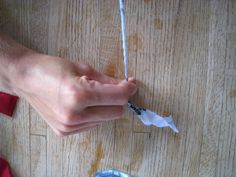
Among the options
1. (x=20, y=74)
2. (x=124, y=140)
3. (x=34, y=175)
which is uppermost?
(x=20, y=74)

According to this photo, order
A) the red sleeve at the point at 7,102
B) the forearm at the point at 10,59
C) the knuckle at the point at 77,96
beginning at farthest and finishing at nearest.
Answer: the red sleeve at the point at 7,102, the forearm at the point at 10,59, the knuckle at the point at 77,96

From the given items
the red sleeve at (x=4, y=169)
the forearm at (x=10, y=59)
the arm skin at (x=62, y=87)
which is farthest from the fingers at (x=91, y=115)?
the red sleeve at (x=4, y=169)

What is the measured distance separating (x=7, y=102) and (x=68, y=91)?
0.27 meters

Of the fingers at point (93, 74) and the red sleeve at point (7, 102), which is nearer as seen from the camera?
the fingers at point (93, 74)

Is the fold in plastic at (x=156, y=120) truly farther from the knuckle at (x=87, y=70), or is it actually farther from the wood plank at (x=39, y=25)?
the wood plank at (x=39, y=25)

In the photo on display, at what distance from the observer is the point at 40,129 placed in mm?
632

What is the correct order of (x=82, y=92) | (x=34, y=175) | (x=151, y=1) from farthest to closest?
(x=34, y=175), (x=151, y=1), (x=82, y=92)

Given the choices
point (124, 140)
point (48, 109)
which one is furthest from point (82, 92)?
point (124, 140)

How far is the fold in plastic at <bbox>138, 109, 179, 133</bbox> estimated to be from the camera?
0.55 metres

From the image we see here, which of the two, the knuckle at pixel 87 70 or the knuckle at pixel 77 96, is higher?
the knuckle at pixel 87 70

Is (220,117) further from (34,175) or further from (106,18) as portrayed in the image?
(34,175)

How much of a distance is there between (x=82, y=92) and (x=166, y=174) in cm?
28

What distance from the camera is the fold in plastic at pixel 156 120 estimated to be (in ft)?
1.82

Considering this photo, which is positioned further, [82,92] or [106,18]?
[106,18]
